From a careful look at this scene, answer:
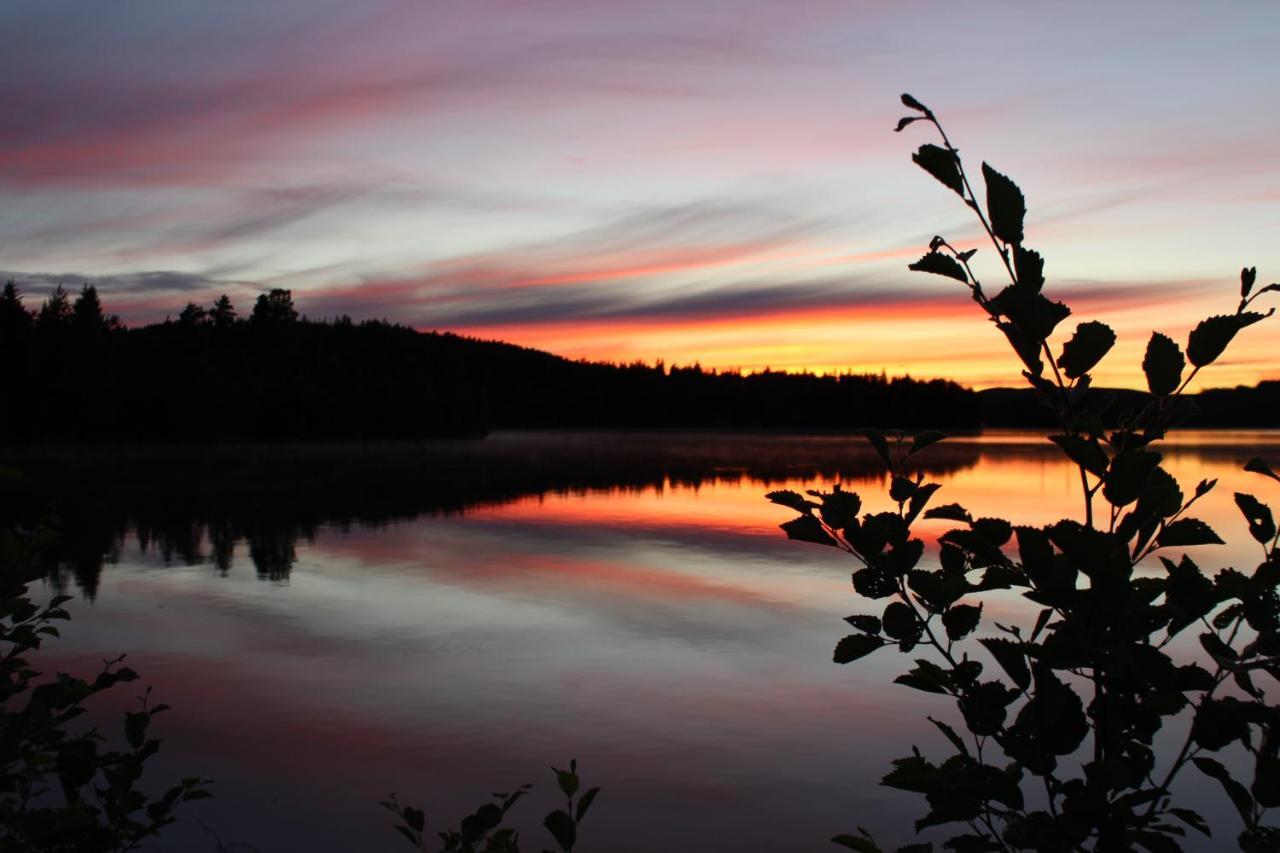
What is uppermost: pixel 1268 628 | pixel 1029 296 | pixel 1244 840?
pixel 1029 296

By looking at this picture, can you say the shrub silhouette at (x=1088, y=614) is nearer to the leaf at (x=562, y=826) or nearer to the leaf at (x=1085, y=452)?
the leaf at (x=1085, y=452)

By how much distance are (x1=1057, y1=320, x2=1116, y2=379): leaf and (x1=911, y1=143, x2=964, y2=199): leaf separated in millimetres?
316

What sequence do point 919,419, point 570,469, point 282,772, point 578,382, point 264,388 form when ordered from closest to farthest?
point 282,772 < point 570,469 < point 264,388 < point 919,419 < point 578,382

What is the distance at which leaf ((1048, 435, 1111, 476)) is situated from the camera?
1.55 meters

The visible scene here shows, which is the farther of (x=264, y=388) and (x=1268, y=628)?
(x=264, y=388)

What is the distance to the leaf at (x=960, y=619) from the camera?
1.77m

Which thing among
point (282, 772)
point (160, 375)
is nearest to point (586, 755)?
point (282, 772)

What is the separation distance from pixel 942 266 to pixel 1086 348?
302 mm

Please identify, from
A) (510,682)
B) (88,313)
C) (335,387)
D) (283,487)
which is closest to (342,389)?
(335,387)

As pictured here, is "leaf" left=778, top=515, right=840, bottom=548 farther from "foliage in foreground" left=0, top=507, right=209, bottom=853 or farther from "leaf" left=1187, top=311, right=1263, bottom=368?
"foliage in foreground" left=0, top=507, right=209, bottom=853

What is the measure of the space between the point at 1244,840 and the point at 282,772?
615cm

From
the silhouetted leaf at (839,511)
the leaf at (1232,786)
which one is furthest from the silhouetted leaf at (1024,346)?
the leaf at (1232,786)

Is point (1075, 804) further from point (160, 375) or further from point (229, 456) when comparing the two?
point (160, 375)

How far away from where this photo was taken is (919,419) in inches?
5207
